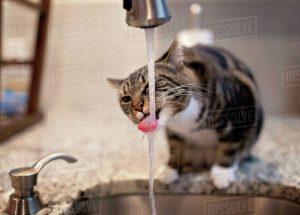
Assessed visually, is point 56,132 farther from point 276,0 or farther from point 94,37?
point 276,0

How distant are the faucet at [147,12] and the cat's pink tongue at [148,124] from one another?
6.0 inches

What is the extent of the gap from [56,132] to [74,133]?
6 centimetres

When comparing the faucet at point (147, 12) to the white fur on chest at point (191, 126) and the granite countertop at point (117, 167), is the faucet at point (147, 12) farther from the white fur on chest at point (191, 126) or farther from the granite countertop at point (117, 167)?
the granite countertop at point (117, 167)

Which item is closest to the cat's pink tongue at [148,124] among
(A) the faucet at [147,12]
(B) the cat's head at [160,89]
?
(B) the cat's head at [160,89]

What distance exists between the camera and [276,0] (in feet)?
3.45

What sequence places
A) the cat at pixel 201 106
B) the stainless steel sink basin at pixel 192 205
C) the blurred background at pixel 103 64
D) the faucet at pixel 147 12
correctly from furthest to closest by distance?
the blurred background at pixel 103 64 → the stainless steel sink basin at pixel 192 205 → the cat at pixel 201 106 → the faucet at pixel 147 12

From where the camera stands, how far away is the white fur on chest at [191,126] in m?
0.70

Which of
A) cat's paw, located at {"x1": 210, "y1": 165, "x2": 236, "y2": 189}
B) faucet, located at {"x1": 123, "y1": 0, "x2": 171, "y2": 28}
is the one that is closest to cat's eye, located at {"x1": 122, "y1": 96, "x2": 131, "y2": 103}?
faucet, located at {"x1": 123, "y1": 0, "x2": 171, "y2": 28}

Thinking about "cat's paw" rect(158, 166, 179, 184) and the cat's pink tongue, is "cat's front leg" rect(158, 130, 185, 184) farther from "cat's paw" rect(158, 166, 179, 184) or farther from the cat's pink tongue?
the cat's pink tongue

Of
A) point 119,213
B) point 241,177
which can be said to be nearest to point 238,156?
point 241,177

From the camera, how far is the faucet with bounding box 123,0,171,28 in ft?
1.69

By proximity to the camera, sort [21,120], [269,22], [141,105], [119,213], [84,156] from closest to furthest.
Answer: [141,105], [119,213], [84,156], [269,22], [21,120]

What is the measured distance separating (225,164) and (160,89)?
0.25 m

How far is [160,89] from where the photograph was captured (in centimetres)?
61
